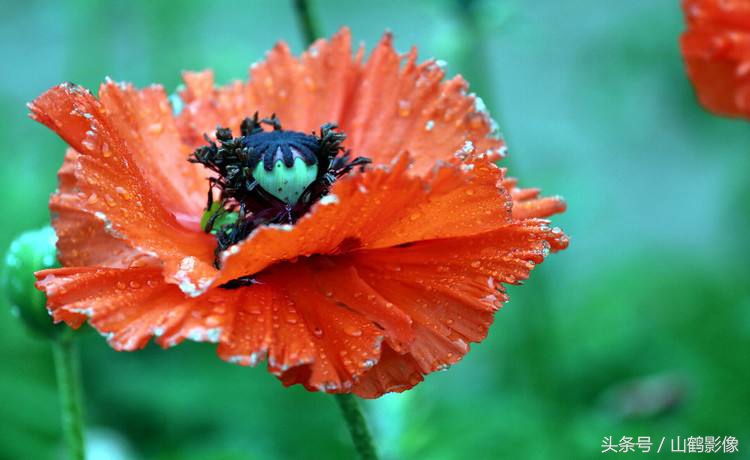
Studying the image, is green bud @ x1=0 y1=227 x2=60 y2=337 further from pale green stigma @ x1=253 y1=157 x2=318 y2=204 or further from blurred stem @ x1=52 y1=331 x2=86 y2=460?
pale green stigma @ x1=253 y1=157 x2=318 y2=204

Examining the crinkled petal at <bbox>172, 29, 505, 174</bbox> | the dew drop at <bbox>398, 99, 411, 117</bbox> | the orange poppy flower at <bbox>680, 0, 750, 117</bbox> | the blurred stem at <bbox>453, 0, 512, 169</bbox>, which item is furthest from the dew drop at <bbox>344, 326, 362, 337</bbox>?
the blurred stem at <bbox>453, 0, 512, 169</bbox>

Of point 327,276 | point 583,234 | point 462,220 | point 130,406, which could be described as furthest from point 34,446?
point 583,234

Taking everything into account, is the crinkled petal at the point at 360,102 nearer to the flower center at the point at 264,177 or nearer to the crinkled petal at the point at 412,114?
the crinkled petal at the point at 412,114

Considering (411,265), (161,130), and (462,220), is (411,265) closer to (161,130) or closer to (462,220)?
(462,220)

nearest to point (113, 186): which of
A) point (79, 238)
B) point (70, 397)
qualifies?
point (79, 238)

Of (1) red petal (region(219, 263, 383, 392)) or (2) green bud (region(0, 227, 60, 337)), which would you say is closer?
(1) red petal (region(219, 263, 383, 392))

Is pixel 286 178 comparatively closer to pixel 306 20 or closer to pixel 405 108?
pixel 405 108

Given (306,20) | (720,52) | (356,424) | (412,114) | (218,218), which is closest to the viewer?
(356,424)
